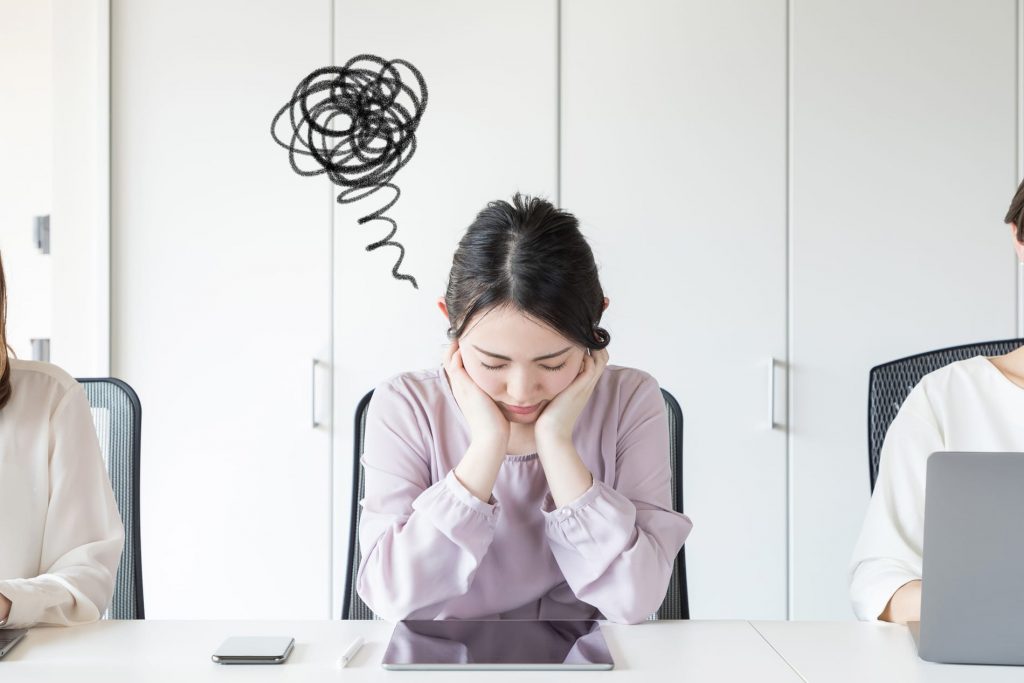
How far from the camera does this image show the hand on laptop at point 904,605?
1248 mm

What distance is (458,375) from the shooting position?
1.45 m

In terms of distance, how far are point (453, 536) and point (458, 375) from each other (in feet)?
0.85

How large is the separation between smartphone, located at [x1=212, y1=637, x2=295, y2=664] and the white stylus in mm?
65

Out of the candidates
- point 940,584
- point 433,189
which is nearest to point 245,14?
point 433,189

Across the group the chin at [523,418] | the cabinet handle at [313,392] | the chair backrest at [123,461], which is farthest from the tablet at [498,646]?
the cabinet handle at [313,392]

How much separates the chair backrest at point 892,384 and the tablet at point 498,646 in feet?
2.42

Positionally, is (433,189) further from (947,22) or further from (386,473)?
(947,22)

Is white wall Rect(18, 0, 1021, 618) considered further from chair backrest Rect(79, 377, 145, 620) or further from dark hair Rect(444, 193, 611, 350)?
dark hair Rect(444, 193, 611, 350)

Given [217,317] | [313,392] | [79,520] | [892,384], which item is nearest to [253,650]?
[79,520]

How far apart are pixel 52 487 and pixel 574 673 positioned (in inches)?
33.1

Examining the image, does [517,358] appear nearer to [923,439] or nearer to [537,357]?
[537,357]

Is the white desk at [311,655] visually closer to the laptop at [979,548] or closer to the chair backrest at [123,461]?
the laptop at [979,548]

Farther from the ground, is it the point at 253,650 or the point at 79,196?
the point at 79,196

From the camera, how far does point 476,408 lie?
55.2 inches
